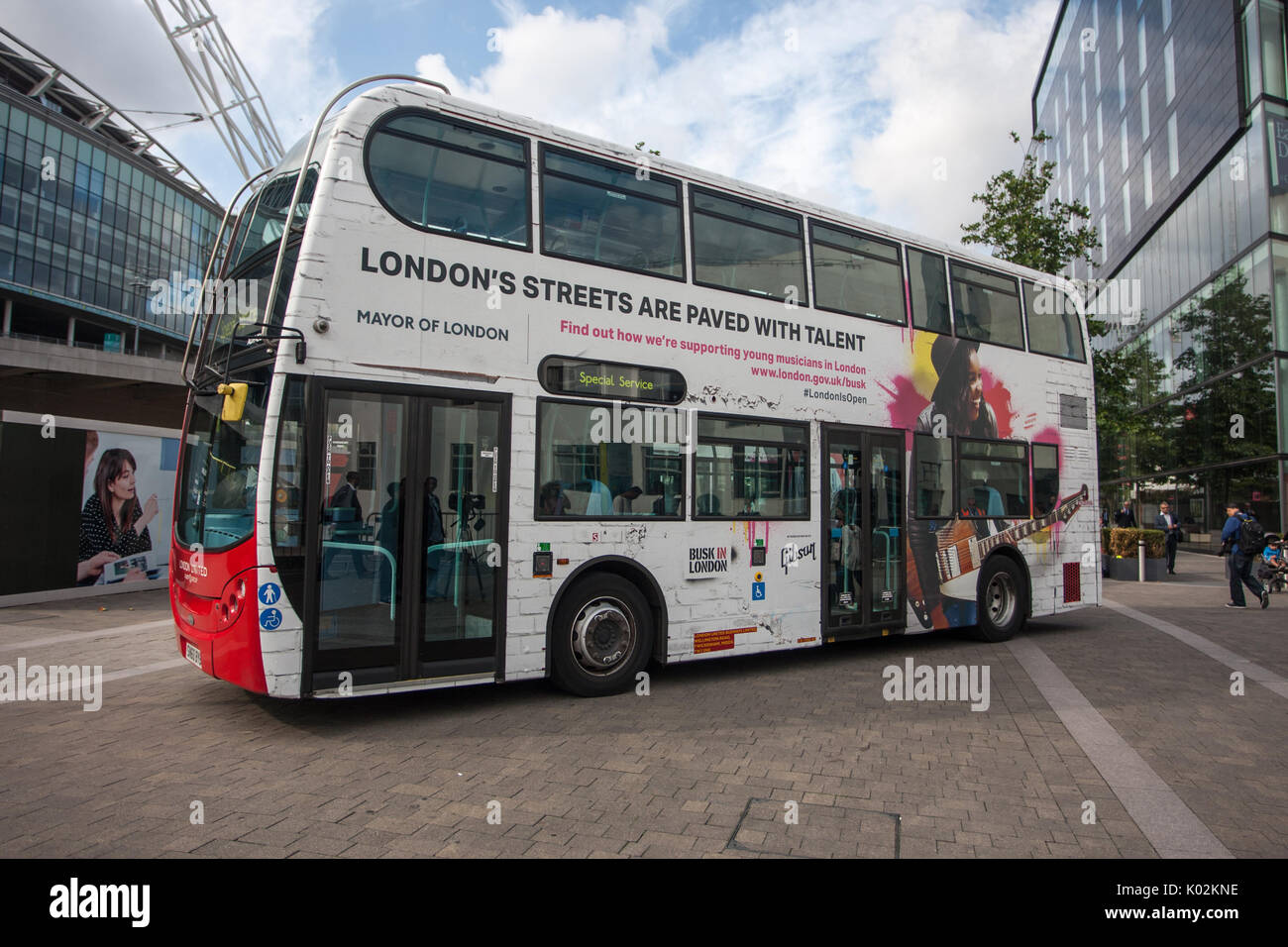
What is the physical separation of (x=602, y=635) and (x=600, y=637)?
0.08ft

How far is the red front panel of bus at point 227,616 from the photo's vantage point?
547 centimetres

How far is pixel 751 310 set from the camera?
26.6 feet

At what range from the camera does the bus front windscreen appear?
5.73 meters

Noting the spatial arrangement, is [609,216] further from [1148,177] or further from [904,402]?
[1148,177]

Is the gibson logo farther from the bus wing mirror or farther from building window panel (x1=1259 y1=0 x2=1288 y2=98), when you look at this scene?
building window panel (x1=1259 y1=0 x2=1288 y2=98)

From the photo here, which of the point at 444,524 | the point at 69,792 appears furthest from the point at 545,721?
the point at 69,792

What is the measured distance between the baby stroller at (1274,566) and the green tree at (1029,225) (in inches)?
302

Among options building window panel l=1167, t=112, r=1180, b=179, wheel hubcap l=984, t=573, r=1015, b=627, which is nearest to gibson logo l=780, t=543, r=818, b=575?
wheel hubcap l=984, t=573, r=1015, b=627

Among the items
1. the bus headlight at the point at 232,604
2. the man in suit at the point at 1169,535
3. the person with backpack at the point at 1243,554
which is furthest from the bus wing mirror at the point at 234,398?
the man in suit at the point at 1169,535

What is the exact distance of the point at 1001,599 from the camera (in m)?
10.7

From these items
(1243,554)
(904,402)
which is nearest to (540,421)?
(904,402)

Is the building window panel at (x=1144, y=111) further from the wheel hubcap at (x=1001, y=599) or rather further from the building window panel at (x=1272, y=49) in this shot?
the wheel hubcap at (x=1001, y=599)

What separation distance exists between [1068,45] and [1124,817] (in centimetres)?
5592
